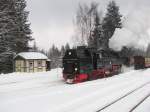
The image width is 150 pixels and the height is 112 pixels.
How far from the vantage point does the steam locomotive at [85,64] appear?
2635 cm

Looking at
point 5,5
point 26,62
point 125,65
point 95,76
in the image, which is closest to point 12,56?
point 26,62

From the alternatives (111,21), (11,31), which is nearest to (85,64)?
(11,31)

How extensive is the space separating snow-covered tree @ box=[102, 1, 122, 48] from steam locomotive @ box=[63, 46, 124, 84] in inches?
1230

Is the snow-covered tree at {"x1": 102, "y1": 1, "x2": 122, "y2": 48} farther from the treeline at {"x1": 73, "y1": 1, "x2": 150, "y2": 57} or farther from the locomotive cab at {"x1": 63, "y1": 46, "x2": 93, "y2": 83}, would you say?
the locomotive cab at {"x1": 63, "y1": 46, "x2": 93, "y2": 83}

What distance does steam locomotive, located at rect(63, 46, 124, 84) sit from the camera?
86.4 feet

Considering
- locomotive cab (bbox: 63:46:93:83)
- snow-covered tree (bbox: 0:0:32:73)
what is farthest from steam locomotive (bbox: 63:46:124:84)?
snow-covered tree (bbox: 0:0:32:73)

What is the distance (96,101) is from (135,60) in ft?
104

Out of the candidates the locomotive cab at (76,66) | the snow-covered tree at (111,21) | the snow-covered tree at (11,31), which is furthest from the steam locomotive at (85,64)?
the snow-covered tree at (111,21)

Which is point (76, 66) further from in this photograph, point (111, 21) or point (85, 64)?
point (111, 21)

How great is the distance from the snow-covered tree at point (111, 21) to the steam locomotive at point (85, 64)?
31.2m

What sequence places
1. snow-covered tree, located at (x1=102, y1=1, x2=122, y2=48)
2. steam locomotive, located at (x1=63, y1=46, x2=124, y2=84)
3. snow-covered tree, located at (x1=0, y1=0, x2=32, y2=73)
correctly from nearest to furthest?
steam locomotive, located at (x1=63, y1=46, x2=124, y2=84)
snow-covered tree, located at (x1=0, y1=0, x2=32, y2=73)
snow-covered tree, located at (x1=102, y1=1, x2=122, y2=48)

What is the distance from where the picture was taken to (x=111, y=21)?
66.4 meters

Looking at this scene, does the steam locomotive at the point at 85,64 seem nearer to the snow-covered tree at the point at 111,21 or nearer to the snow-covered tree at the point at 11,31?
the snow-covered tree at the point at 11,31

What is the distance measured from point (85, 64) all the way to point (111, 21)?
134 ft
